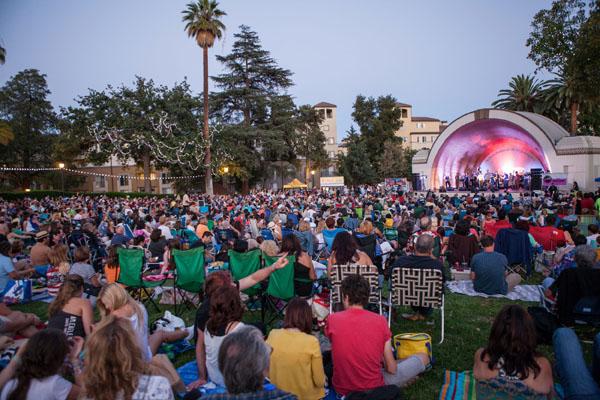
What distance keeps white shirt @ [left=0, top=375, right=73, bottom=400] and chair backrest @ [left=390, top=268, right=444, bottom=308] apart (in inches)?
151

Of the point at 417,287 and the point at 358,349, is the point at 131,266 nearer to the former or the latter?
the point at 417,287

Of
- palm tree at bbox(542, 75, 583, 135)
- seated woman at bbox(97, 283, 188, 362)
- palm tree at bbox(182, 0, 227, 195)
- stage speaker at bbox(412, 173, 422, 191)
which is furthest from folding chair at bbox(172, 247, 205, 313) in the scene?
palm tree at bbox(542, 75, 583, 135)

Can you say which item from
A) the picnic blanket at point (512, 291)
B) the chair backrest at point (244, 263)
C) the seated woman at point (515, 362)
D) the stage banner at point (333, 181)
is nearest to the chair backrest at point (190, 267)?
the chair backrest at point (244, 263)

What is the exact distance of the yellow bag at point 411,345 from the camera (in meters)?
4.47

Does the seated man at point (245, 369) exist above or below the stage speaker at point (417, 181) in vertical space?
below

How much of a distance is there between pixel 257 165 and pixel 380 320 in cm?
3677

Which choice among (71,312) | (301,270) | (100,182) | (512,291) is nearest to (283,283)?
(301,270)

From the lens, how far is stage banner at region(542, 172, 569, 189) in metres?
28.9

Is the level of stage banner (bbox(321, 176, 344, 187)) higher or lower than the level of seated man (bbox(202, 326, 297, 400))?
higher

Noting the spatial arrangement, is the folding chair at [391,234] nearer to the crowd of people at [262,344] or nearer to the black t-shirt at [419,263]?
the crowd of people at [262,344]

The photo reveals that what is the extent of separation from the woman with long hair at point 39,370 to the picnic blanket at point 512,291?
646 centimetres

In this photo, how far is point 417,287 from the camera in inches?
214

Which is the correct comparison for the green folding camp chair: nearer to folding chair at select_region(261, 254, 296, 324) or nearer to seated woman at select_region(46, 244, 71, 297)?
seated woman at select_region(46, 244, 71, 297)

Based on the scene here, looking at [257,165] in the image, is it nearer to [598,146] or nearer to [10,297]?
[598,146]
